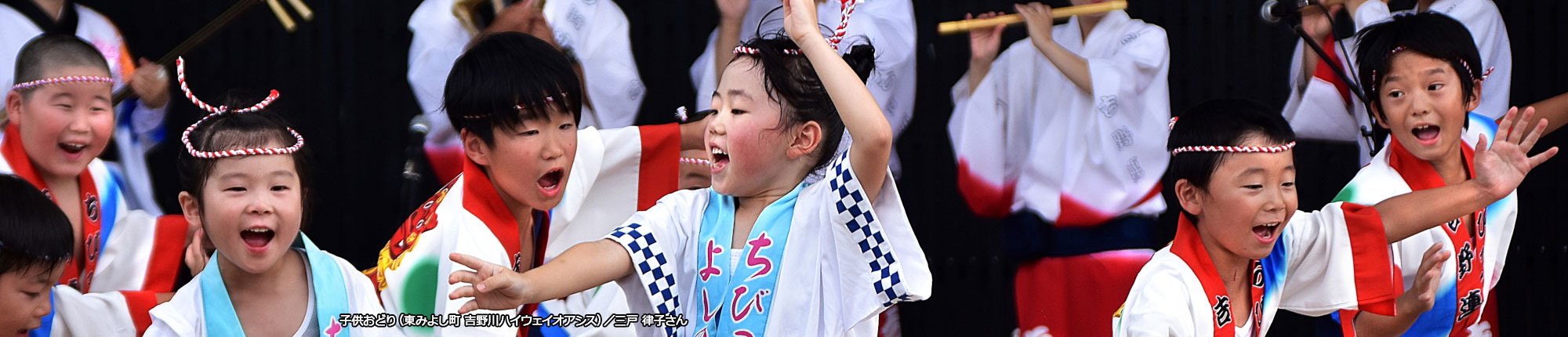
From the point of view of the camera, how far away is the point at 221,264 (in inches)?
99.9

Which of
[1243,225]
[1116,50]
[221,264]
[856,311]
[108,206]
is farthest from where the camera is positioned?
[1116,50]

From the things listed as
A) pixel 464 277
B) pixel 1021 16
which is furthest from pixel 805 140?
pixel 1021 16

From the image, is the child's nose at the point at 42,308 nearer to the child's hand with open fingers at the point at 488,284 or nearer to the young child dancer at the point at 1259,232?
the child's hand with open fingers at the point at 488,284

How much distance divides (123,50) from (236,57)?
30 cm

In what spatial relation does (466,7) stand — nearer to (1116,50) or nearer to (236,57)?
(236,57)

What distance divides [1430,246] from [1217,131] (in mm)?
772

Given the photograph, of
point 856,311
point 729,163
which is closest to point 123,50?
point 729,163

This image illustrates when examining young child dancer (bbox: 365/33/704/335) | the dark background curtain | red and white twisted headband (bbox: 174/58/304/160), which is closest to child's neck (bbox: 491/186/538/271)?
young child dancer (bbox: 365/33/704/335)

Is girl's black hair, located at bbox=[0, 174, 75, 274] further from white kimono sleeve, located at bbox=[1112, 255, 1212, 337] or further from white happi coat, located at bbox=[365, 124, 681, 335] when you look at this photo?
white kimono sleeve, located at bbox=[1112, 255, 1212, 337]

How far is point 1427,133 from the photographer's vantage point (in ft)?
10.6

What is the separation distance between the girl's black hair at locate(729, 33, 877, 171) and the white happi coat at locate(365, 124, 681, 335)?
2.07ft

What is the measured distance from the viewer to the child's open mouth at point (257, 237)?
249 cm

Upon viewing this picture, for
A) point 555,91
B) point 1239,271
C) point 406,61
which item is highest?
point 406,61

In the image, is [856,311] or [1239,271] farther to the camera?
[1239,271]
